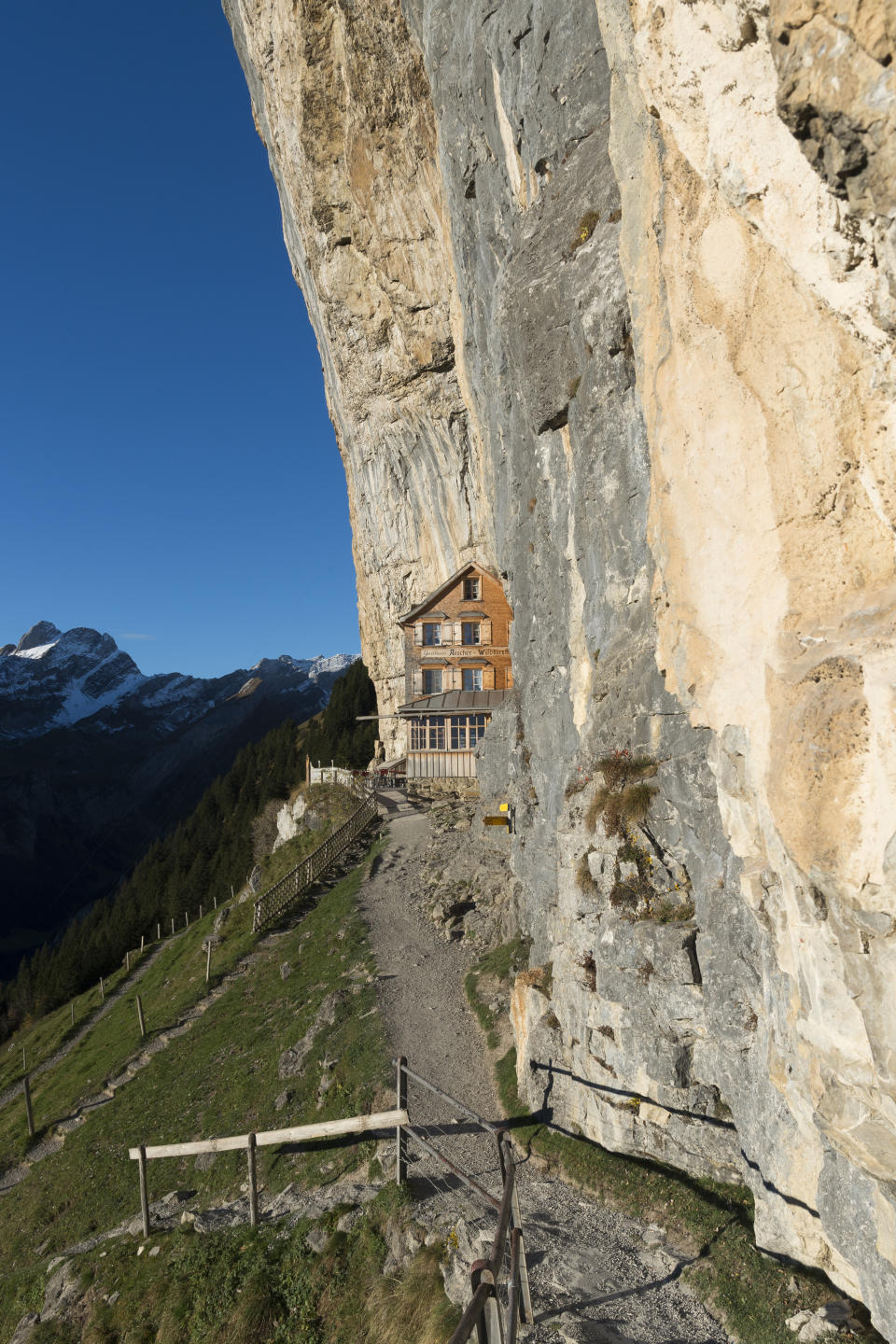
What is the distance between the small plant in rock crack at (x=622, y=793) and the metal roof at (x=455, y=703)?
22.5 m

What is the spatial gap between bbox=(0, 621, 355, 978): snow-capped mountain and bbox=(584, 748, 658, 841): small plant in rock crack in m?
98.2

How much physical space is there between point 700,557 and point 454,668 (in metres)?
30.2

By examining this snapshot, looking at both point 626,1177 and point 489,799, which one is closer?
point 626,1177

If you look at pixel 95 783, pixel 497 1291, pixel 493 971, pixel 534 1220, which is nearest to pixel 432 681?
pixel 493 971

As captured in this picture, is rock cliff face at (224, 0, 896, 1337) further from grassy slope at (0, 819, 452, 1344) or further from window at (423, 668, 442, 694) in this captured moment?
window at (423, 668, 442, 694)

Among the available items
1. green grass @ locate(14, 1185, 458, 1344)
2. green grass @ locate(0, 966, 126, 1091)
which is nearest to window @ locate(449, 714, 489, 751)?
green grass @ locate(0, 966, 126, 1091)

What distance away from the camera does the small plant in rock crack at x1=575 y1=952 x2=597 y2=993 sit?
11.4m

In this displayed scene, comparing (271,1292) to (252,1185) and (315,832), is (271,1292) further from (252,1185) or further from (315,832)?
(315,832)

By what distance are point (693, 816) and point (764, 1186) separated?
4.17 m

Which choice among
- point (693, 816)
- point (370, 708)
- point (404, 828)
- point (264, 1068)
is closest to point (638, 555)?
point (693, 816)

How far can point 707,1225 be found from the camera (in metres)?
8.59

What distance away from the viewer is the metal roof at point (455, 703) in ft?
114

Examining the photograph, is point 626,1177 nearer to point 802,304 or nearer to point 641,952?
point 641,952

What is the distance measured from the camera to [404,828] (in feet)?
98.9
